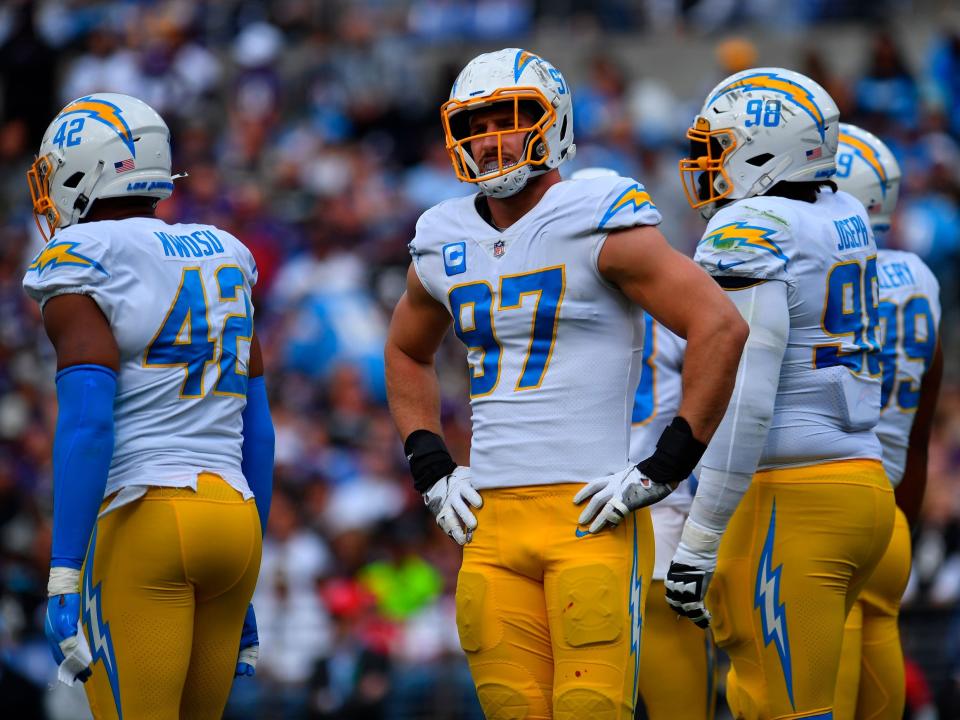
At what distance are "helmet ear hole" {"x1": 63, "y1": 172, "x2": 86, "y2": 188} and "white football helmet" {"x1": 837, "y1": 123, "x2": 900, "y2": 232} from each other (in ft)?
9.29

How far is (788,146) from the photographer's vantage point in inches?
204

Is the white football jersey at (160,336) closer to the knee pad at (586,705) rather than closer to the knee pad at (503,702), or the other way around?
the knee pad at (503,702)

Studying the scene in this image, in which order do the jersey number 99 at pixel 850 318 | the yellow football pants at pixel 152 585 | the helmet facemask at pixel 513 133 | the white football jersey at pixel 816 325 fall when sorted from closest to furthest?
the helmet facemask at pixel 513 133
the yellow football pants at pixel 152 585
the white football jersey at pixel 816 325
the jersey number 99 at pixel 850 318

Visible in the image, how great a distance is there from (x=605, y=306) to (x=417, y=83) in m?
11.5

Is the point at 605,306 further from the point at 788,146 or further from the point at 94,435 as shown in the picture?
the point at 94,435

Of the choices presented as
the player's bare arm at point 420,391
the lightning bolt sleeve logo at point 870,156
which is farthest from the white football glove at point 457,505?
the lightning bolt sleeve logo at point 870,156

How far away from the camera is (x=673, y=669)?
5.67 metres

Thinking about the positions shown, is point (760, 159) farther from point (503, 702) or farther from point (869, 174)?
point (503, 702)

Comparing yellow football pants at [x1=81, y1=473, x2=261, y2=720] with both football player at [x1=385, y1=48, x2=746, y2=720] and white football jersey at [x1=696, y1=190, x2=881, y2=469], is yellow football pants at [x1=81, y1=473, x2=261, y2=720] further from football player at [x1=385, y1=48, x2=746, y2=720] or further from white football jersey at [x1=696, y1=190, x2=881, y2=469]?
white football jersey at [x1=696, y1=190, x2=881, y2=469]

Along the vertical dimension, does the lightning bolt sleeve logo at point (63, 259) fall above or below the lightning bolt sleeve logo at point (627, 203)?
below

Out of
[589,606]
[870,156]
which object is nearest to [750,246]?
[589,606]

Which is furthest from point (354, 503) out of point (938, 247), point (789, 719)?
point (789, 719)

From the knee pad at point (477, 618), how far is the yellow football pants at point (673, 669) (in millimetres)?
1293

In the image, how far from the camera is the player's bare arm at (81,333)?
4.64 metres
